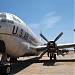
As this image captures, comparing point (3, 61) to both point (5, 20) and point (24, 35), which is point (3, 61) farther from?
point (24, 35)

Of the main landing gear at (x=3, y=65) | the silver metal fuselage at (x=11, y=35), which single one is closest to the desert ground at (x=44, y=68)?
the main landing gear at (x=3, y=65)

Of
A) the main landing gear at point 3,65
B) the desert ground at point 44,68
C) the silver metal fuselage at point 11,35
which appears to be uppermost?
the silver metal fuselage at point 11,35

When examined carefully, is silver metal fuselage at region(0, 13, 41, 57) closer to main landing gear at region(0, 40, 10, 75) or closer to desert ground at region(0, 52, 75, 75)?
main landing gear at region(0, 40, 10, 75)

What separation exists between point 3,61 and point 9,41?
228cm

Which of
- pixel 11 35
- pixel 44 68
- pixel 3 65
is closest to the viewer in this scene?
pixel 3 65

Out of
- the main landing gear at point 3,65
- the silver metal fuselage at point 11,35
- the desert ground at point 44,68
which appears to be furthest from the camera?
the silver metal fuselage at point 11,35

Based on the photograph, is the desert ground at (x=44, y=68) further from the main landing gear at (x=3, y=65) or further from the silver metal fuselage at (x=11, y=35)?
the silver metal fuselage at (x=11, y=35)

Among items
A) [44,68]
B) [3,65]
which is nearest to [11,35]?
[3,65]

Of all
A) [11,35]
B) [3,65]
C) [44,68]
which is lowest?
[44,68]

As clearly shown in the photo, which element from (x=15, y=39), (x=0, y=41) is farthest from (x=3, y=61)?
(x=15, y=39)

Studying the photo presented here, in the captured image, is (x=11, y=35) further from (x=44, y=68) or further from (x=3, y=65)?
(x=44, y=68)

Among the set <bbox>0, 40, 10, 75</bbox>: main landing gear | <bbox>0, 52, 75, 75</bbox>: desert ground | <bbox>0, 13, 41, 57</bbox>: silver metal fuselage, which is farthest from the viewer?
<bbox>0, 13, 41, 57</bbox>: silver metal fuselage

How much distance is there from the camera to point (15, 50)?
18.2 m

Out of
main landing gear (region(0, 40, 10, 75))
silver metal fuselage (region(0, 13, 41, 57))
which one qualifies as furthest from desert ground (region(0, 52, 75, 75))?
silver metal fuselage (region(0, 13, 41, 57))
